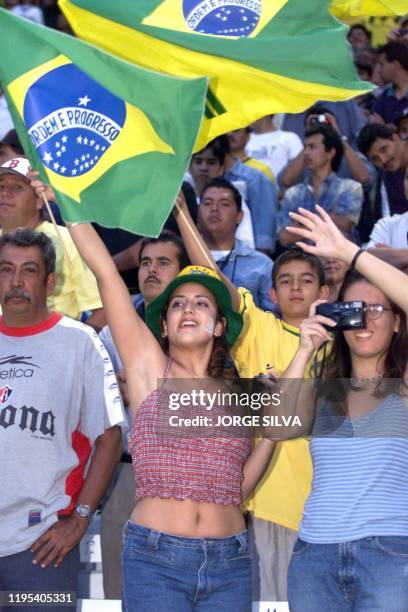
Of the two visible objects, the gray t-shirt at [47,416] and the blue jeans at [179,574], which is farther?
the gray t-shirt at [47,416]

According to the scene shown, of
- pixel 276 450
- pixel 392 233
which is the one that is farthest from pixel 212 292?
pixel 392 233

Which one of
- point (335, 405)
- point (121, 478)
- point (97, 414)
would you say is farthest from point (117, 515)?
point (335, 405)

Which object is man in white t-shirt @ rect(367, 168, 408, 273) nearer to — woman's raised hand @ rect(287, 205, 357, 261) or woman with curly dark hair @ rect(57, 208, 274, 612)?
woman with curly dark hair @ rect(57, 208, 274, 612)

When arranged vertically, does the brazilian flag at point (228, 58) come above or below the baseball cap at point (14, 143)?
below

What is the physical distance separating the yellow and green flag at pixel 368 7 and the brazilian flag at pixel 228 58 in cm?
76

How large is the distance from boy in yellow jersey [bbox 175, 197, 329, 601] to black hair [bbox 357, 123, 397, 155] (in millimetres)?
3127

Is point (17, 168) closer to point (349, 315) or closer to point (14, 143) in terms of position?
point (14, 143)

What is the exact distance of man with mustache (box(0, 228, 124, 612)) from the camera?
17.3ft

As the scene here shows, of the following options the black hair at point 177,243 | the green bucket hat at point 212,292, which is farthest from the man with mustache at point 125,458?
the green bucket hat at point 212,292

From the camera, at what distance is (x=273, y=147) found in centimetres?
1016

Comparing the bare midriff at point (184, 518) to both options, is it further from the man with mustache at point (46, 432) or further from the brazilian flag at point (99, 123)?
the brazilian flag at point (99, 123)

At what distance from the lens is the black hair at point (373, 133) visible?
9070 mm

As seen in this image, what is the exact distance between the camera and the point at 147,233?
15.7ft

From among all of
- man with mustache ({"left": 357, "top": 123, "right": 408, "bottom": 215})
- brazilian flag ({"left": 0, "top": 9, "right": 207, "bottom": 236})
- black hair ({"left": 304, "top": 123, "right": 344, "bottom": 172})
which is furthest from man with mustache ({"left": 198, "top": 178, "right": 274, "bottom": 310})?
brazilian flag ({"left": 0, "top": 9, "right": 207, "bottom": 236})
